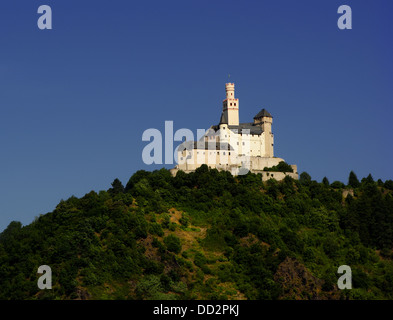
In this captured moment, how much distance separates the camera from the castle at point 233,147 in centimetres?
13288

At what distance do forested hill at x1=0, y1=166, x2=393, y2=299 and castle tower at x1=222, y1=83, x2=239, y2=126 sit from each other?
13132 mm

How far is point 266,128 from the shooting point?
467 ft

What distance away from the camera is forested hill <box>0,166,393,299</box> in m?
109

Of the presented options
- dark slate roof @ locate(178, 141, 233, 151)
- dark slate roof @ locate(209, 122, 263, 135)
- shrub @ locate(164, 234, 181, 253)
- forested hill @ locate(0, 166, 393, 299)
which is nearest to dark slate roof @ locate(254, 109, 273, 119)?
dark slate roof @ locate(209, 122, 263, 135)

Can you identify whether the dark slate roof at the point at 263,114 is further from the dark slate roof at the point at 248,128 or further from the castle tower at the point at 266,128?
the dark slate roof at the point at 248,128

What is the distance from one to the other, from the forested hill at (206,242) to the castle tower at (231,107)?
13132mm

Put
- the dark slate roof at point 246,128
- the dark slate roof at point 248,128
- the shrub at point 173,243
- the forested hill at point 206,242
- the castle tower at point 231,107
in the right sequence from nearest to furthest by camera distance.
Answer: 1. the forested hill at point 206,242
2. the shrub at point 173,243
3. the dark slate roof at point 248,128
4. the dark slate roof at point 246,128
5. the castle tower at point 231,107

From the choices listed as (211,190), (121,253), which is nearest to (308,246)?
(211,190)

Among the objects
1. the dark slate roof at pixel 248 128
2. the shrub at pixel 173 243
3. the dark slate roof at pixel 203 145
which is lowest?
the shrub at pixel 173 243

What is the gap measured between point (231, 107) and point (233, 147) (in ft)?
27.0

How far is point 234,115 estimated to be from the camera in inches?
5610

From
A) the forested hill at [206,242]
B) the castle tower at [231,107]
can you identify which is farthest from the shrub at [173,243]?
the castle tower at [231,107]
